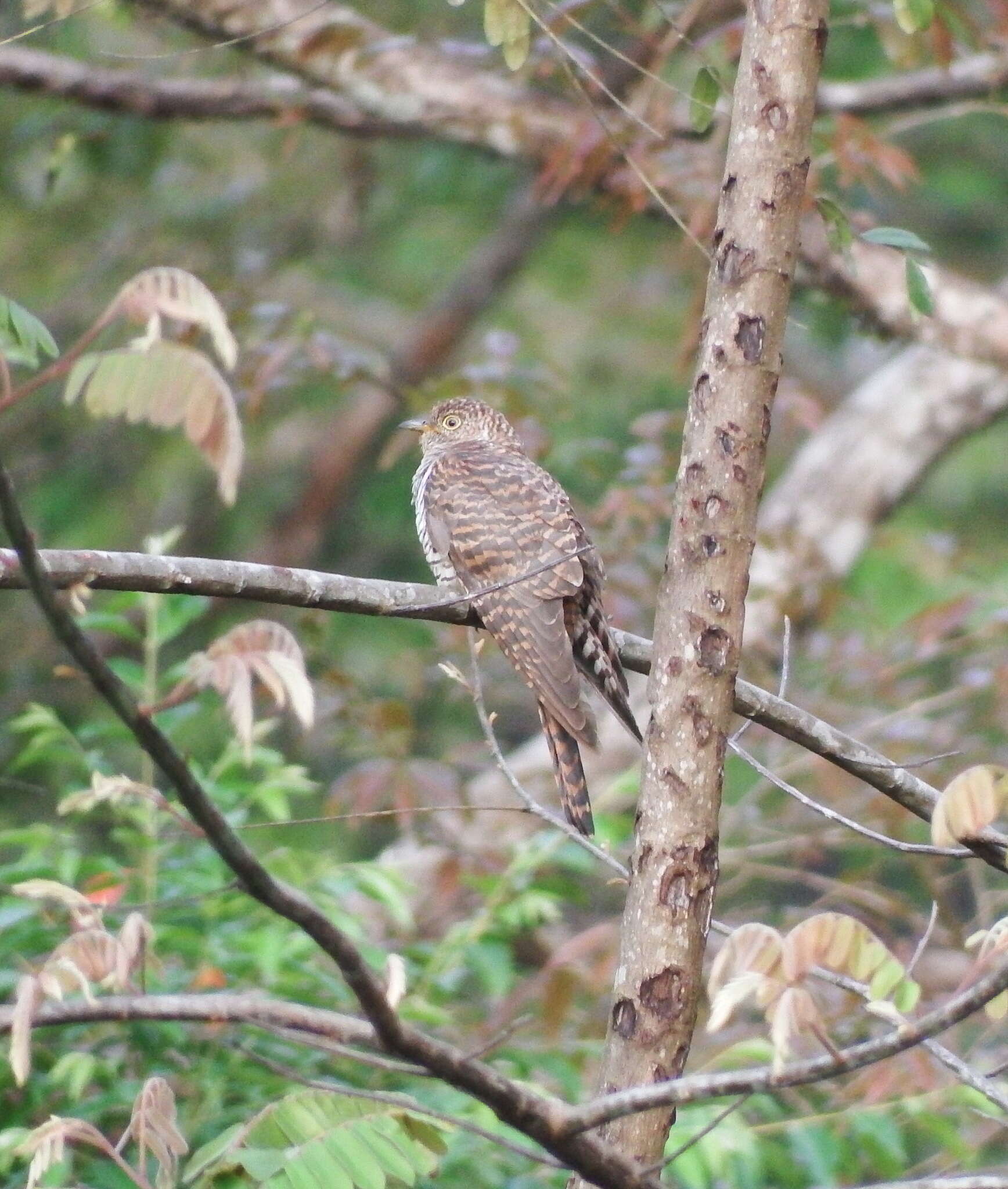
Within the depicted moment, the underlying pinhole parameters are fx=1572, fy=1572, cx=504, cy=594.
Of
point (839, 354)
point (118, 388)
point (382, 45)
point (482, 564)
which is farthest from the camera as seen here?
point (839, 354)

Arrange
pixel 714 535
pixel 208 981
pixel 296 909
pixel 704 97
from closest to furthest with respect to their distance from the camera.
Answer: pixel 296 909 < pixel 714 535 < pixel 704 97 < pixel 208 981

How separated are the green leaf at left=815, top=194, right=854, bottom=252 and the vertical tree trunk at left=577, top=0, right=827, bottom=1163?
0.42 m

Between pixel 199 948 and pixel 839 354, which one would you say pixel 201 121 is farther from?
pixel 839 354

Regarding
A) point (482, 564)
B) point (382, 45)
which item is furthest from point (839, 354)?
point (482, 564)

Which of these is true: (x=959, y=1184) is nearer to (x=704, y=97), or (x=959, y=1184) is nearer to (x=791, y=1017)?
(x=791, y=1017)

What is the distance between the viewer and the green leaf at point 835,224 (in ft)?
9.43

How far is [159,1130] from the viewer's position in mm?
2012

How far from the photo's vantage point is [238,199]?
9719mm

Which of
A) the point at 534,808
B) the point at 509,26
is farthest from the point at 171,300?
the point at 509,26

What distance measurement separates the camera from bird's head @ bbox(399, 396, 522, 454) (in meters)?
5.55

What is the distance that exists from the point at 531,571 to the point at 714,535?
4.17 feet

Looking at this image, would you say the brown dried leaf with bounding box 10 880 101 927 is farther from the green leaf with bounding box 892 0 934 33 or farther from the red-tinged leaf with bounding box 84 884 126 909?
the green leaf with bounding box 892 0 934 33

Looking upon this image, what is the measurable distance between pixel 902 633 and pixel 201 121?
148 inches

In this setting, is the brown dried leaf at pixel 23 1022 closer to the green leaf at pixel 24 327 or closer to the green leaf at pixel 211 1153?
the green leaf at pixel 211 1153
